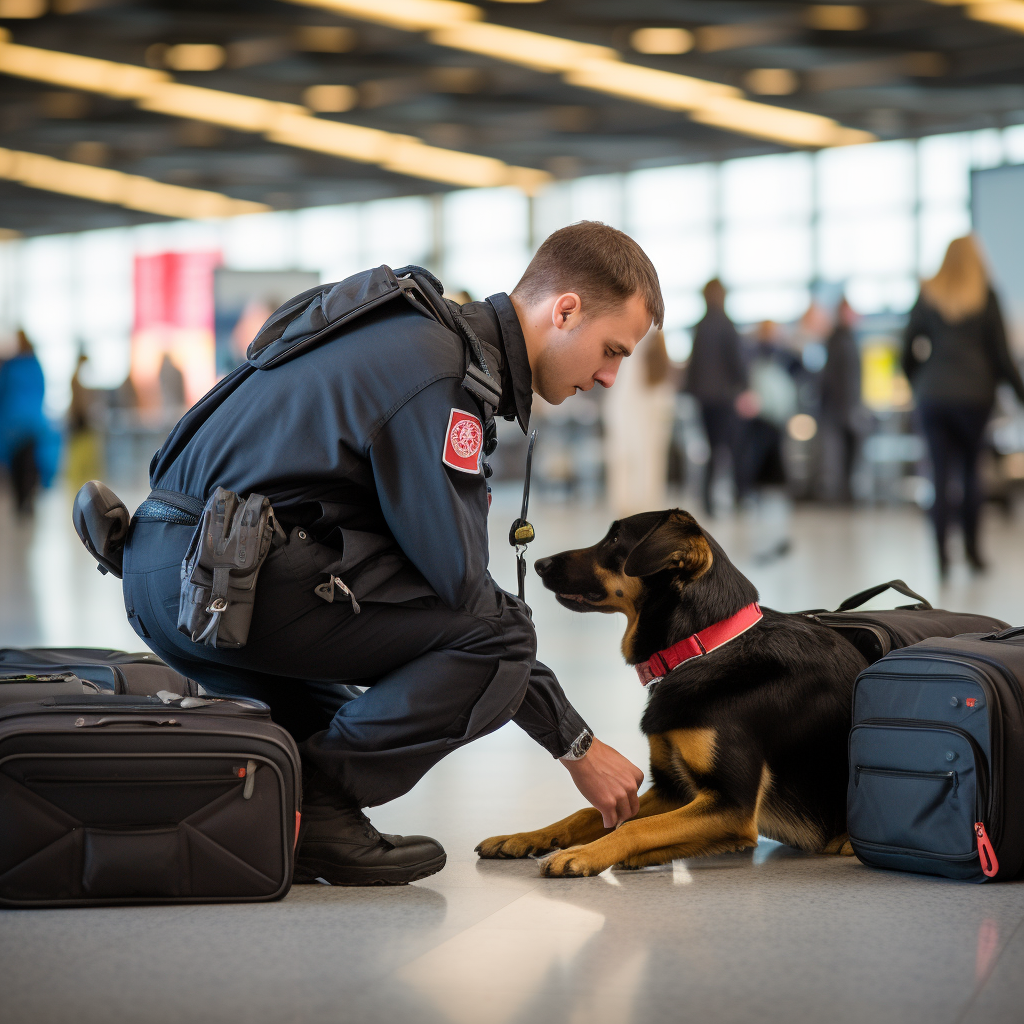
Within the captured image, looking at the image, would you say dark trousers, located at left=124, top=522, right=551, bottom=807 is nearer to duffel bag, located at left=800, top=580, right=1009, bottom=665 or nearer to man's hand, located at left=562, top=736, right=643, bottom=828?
man's hand, located at left=562, top=736, right=643, bottom=828

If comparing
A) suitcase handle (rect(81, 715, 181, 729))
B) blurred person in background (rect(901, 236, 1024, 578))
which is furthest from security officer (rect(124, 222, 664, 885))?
blurred person in background (rect(901, 236, 1024, 578))

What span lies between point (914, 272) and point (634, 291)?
1602 centimetres

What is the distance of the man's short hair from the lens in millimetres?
2160

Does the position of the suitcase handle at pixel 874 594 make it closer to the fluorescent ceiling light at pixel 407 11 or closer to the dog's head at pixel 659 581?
the dog's head at pixel 659 581

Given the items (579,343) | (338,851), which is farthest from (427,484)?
(338,851)

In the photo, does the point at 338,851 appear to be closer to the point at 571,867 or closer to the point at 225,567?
the point at 571,867

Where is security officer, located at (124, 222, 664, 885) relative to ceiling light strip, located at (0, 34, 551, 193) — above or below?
below

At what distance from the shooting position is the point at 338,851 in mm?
2072

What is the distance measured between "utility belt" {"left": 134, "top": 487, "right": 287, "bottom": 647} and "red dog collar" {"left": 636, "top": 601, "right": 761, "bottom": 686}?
2.80 ft

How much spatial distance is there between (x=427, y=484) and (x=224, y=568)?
35 centimetres

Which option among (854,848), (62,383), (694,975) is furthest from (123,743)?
(62,383)

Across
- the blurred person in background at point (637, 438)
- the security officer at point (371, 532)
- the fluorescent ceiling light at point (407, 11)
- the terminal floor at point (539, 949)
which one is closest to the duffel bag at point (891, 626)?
the terminal floor at point (539, 949)

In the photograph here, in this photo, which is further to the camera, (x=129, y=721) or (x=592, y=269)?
(x=592, y=269)

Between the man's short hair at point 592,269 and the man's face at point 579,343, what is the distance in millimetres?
19
